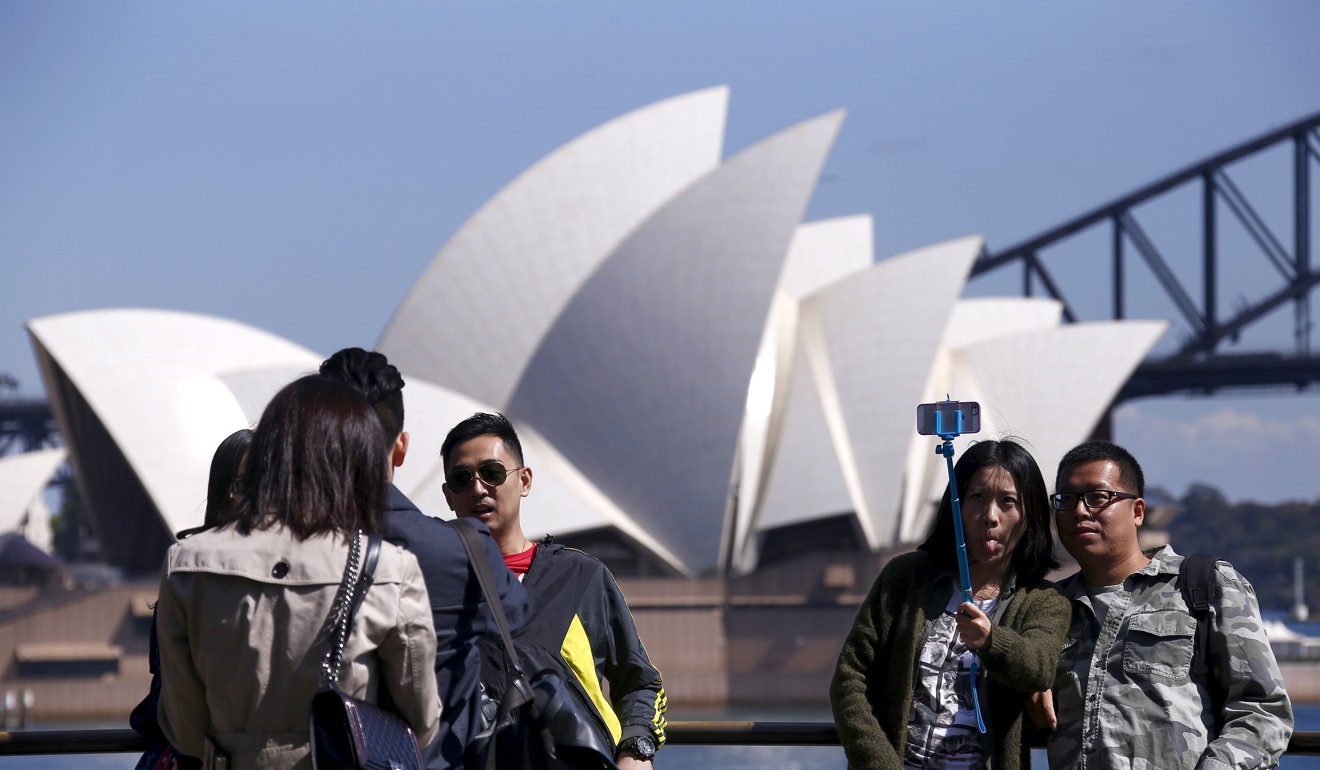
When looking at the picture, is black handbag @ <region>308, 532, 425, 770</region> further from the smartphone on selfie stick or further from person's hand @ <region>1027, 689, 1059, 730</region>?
person's hand @ <region>1027, 689, 1059, 730</region>

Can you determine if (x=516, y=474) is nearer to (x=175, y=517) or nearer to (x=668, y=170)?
(x=175, y=517)

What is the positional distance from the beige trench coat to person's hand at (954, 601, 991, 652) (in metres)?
0.96

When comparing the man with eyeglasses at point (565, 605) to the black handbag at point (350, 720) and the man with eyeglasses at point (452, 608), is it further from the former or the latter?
the black handbag at point (350, 720)

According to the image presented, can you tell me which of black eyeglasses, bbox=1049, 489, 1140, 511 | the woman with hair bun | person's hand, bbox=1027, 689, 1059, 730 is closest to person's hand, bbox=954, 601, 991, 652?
person's hand, bbox=1027, 689, 1059, 730

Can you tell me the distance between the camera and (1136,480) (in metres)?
2.80

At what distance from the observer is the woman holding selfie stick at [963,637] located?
2.65 meters

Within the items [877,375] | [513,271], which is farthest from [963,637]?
[513,271]

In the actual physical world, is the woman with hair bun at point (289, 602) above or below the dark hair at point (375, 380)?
below

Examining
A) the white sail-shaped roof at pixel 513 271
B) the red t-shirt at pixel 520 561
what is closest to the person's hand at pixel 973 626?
the red t-shirt at pixel 520 561

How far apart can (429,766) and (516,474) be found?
0.78 metres

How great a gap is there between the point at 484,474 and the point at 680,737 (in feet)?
2.80

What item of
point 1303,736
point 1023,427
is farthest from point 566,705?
point 1023,427

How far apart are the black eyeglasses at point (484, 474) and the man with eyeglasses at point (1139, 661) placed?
3.45 feet

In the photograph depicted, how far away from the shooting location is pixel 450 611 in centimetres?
222
